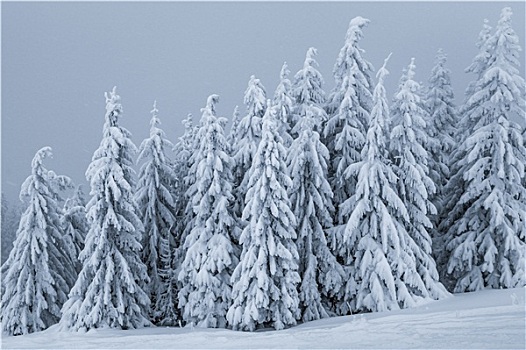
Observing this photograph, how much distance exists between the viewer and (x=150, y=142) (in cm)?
2989

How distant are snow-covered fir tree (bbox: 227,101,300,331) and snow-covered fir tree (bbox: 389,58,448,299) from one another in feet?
21.0

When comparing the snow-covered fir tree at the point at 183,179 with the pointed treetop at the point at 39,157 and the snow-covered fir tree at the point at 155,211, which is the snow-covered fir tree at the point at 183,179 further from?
the pointed treetop at the point at 39,157

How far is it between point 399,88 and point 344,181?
20.3 feet

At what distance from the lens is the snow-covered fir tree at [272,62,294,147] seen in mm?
26312

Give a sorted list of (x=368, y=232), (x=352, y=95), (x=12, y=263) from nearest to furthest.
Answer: (x=368, y=232)
(x=352, y=95)
(x=12, y=263)

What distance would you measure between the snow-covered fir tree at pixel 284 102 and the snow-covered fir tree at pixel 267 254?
297 centimetres

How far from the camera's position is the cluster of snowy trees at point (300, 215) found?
76.7ft

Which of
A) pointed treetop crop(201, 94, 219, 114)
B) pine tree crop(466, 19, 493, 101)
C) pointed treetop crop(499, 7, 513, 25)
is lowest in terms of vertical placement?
pointed treetop crop(201, 94, 219, 114)

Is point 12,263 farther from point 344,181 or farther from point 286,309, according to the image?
point 344,181

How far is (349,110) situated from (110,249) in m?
14.5

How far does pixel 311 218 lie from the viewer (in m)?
25.7

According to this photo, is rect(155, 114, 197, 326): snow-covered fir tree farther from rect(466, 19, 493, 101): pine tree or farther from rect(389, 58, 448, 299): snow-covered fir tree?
rect(466, 19, 493, 101): pine tree

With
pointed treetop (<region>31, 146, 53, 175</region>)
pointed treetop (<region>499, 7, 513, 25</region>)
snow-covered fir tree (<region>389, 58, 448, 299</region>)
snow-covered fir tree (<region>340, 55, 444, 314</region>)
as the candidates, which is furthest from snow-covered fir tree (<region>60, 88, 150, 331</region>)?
pointed treetop (<region>499, 7, 513, 25</region>)

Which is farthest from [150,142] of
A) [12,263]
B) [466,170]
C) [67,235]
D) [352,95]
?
[466,170]
